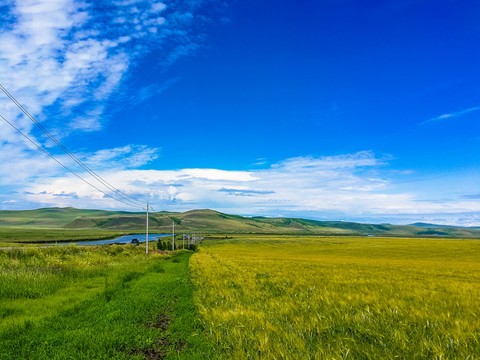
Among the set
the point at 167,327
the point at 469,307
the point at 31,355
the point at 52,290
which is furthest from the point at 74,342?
the point at 469,307

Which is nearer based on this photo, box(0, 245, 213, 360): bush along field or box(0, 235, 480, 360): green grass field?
box(0, 235, 480, 360): green grass field

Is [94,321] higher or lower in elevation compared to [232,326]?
lower

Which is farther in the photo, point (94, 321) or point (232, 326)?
point (94, 321)

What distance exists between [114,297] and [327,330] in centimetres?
1056

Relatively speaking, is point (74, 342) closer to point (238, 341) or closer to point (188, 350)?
point (188, 350)

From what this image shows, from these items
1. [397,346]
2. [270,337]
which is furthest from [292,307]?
[397,346]

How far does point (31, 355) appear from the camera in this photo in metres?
6.82

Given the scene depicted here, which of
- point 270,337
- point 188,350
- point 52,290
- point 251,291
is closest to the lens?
point 270,337

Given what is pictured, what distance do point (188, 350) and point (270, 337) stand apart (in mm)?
2175

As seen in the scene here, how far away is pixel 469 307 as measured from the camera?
9930 mm

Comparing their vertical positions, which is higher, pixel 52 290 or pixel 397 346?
pixel 397 346

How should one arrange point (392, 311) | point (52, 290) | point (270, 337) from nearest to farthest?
1. point (270, 337)
2. point (392, 311)
3. point (52, 290)

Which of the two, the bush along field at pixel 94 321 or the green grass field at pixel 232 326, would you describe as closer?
the green grass field at pixel 232 326

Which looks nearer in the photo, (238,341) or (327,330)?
(238,341)
